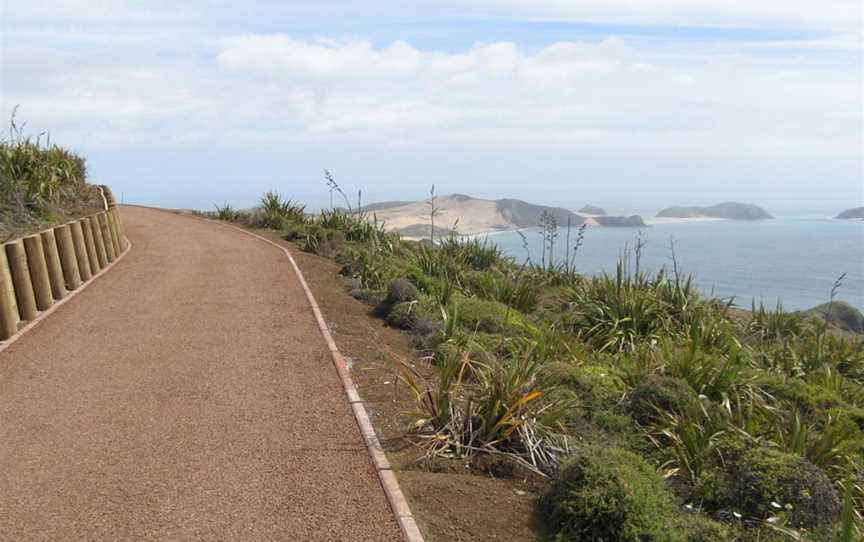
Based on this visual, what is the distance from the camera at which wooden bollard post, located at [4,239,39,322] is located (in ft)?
32.4

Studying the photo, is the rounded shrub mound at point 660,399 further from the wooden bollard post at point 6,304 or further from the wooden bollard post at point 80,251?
the wooden bollard post at point 80,251

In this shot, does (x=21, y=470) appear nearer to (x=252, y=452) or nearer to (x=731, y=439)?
(x=252, y=452)

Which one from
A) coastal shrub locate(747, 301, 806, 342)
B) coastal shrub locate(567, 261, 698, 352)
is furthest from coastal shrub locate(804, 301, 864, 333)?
coastal shrub locate(567, 261, 698, 352)

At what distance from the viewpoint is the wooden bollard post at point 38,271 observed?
411 inches

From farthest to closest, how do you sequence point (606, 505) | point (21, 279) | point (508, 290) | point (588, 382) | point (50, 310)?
1. point (508, 290)
2. point (50, 310)
3. point (21, 279)
4. point (588, 382)
5. point (606, 505)

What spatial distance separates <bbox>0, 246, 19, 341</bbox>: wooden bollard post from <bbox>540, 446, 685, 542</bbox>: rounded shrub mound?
6.69 m

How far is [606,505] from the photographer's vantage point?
517 cm

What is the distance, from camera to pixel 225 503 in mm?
5363

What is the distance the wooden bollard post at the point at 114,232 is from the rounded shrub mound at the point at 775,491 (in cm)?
1295

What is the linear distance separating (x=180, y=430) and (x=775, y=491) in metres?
4.45

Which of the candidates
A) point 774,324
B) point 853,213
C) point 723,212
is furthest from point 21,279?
point 723,212

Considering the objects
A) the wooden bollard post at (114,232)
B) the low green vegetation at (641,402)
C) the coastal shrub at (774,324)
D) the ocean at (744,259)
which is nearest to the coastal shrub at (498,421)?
the low green vegetation at (641,402)

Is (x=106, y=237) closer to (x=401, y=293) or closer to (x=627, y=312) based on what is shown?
(x=401, y=293)

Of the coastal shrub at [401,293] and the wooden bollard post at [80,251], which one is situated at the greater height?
the wooden bollard post at [80,251]
